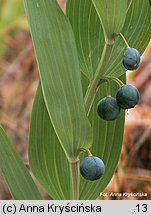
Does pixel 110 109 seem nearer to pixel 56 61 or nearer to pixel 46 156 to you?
pixel 56 61

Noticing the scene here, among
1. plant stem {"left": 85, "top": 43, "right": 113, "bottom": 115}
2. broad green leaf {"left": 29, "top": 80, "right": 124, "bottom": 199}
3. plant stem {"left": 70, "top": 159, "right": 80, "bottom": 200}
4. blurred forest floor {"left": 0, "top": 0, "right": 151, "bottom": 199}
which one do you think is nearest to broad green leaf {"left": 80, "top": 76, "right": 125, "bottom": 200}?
broad green leaf {"left": 29, "top": 80, "right": 124, "bottom": 199}

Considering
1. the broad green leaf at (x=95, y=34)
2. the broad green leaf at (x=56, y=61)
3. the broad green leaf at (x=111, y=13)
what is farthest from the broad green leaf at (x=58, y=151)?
the broad green leaf at (x=111, y=13)

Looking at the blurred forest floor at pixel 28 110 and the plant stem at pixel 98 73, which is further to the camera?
the blurred forest floor at pixel 28 110

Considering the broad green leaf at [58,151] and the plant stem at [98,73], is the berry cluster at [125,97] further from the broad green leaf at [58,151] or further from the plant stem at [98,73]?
the broad green leaf at [58,151]

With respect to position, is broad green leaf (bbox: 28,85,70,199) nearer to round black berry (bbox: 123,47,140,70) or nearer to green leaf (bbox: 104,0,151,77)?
green leaf (bbox: 104,0,151,77)

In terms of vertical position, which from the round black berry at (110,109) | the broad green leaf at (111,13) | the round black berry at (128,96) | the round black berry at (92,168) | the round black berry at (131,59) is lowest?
the round black berry at (92,168)

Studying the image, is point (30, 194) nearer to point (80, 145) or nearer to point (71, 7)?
point (80, 145)
